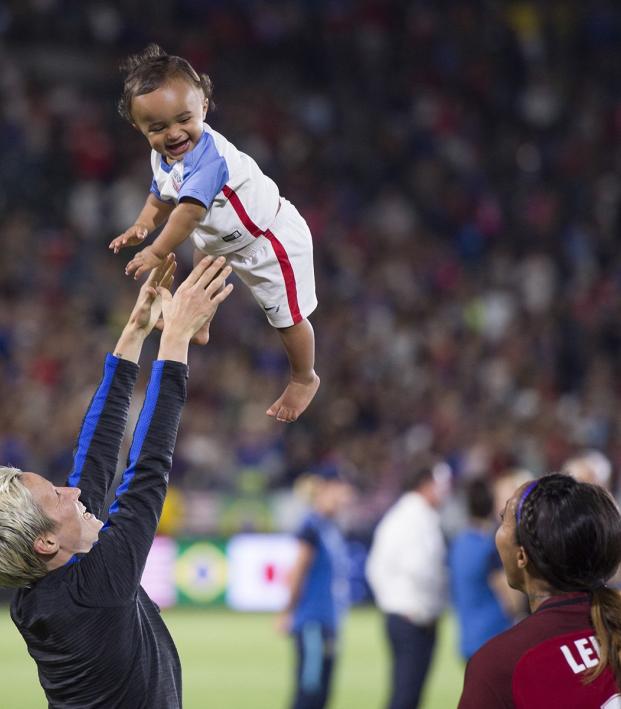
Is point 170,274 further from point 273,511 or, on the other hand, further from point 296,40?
point 296,40

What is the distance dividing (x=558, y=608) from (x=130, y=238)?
1598 millimetres

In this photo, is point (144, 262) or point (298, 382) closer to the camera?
point (144, 262)

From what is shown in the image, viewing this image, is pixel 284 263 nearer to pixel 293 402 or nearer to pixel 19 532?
pixel 293 402

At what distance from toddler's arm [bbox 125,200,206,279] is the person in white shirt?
4.60 m

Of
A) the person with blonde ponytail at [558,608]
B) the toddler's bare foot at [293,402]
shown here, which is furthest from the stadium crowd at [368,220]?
the person with blonde ponytail at [558,608]

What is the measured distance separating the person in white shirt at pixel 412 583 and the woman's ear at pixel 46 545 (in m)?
4.74

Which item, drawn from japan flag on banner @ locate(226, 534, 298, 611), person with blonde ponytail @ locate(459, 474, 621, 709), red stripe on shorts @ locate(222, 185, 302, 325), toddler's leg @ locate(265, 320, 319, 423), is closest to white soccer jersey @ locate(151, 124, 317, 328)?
red stripe on shorts @ locate(222, 185, 302, 325)

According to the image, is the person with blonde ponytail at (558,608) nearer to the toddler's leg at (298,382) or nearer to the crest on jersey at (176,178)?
the toddler's leg at (298,382)

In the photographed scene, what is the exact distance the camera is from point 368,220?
1719cm

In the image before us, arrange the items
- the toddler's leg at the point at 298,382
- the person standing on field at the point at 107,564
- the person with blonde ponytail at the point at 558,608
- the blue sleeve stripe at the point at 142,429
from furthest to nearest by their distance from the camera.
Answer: the toddler's leg at the point at 298,382 < the blue sleeve stripe at the point at 142,429 < the person standing on field at the point at 107,564 < the person with blonde ponytail at the point at 558,608

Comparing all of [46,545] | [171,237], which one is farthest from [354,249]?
[46,545]

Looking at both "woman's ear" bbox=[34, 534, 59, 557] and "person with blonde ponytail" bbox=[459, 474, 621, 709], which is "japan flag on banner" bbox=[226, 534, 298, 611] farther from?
"person with blonde ponytail" bbox=[459, 474, 621, 709]

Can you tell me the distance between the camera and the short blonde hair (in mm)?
3312

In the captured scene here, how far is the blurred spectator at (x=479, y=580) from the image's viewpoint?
7.46 meters
